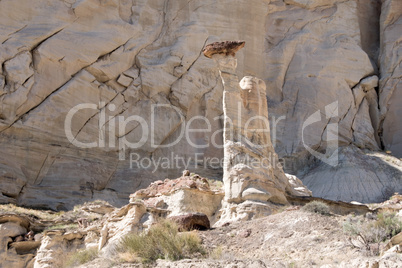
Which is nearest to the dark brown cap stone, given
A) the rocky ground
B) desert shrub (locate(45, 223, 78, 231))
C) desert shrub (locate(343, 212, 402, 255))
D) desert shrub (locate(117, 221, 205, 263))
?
the rocky ground

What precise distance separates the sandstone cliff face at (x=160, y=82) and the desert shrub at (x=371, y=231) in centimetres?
1813

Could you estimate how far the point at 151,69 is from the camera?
36.5m

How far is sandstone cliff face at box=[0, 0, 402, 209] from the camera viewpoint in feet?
108

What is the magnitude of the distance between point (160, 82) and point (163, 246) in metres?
20.9

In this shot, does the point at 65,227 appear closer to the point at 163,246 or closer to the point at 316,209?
the point at 163,246

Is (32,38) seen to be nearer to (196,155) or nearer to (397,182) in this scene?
(196,155)

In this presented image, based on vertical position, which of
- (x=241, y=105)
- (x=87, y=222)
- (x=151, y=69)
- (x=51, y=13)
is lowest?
(x=87, y=222)

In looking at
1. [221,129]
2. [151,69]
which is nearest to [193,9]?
[151,69]

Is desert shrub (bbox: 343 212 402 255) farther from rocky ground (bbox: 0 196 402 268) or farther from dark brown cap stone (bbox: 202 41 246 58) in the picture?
dark brown cap stone (bbox: 202 41 246 58)

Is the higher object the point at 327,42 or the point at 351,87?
the point at 327,42

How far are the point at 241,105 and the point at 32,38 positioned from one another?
1323 centimetres

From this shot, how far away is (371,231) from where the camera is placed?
51.8 ft

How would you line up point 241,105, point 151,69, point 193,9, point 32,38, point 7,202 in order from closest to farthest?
A: point 241,105 < point 7,202 < point 32,38 < point 151,69 < point 193,9

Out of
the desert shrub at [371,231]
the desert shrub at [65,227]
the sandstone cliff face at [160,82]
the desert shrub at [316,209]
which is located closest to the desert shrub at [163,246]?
the desert shrub at [371,231]
